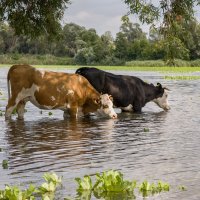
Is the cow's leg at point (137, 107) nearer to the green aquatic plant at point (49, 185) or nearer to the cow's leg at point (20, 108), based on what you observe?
the cow's leg at point (20, 108)

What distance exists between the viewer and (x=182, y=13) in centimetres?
1247

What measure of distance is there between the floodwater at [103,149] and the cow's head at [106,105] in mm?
369

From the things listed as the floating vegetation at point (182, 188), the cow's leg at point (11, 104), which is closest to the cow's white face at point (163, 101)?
the cow's leg at point (11, 104)

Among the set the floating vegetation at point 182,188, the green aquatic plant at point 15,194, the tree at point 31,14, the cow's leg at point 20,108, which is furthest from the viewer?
the cow's leg at point 20,108

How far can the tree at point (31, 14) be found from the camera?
48.3 ft

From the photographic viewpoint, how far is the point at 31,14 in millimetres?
14844

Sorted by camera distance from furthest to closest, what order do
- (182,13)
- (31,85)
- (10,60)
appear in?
1. (10,60)
2. (31,85)
3. (182,13)

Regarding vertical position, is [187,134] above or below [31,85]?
below

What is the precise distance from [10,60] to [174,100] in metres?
94.4

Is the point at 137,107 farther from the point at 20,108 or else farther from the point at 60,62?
the point at 60,62

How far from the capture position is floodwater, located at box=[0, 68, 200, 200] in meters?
9.35

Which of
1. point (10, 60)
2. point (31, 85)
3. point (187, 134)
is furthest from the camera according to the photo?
point (10, 60)

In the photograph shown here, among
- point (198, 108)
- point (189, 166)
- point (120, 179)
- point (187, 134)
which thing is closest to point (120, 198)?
point (120, 179)

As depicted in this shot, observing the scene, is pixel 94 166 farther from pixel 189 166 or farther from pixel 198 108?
pixel 198 108
